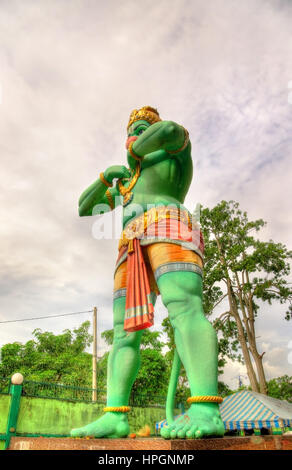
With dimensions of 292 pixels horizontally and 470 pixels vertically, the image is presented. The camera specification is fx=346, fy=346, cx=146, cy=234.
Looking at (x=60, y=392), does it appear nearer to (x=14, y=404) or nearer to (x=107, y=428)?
(x=14, y=404)

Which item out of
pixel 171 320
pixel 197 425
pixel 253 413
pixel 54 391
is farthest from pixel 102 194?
pixel 253 413

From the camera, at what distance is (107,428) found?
8.89 feet

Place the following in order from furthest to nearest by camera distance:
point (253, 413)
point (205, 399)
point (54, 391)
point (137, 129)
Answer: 1. point (253, 413)
2. point (54, 391)
3. point (137, 129)
4. point (205, 399)

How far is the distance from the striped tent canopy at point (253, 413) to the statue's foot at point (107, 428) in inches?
210

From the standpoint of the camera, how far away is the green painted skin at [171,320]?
2459 mm

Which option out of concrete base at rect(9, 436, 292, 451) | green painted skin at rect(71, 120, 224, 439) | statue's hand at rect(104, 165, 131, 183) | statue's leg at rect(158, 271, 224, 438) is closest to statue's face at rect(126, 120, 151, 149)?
green painted skin at rect(71, 120, 224, 439)

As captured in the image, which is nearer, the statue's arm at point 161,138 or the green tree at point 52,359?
the statue's arm at point 161,138

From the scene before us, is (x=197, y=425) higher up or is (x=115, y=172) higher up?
(x=115, y=172)

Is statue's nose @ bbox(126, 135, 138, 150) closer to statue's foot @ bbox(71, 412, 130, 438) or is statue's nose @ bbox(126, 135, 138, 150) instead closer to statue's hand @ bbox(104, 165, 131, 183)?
statue's hand @ bbox(104, 165, 131, 183)

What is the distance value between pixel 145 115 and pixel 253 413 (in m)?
7.28

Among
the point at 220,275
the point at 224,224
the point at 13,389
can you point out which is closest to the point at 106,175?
the point at 13,389

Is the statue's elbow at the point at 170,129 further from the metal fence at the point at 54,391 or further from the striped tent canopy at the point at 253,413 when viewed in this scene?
the striped tent canopy at the point at 253,413

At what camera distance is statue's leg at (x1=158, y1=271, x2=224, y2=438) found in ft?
7.43

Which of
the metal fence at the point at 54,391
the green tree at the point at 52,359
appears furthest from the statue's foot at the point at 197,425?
the green tree at the point at 52,359
